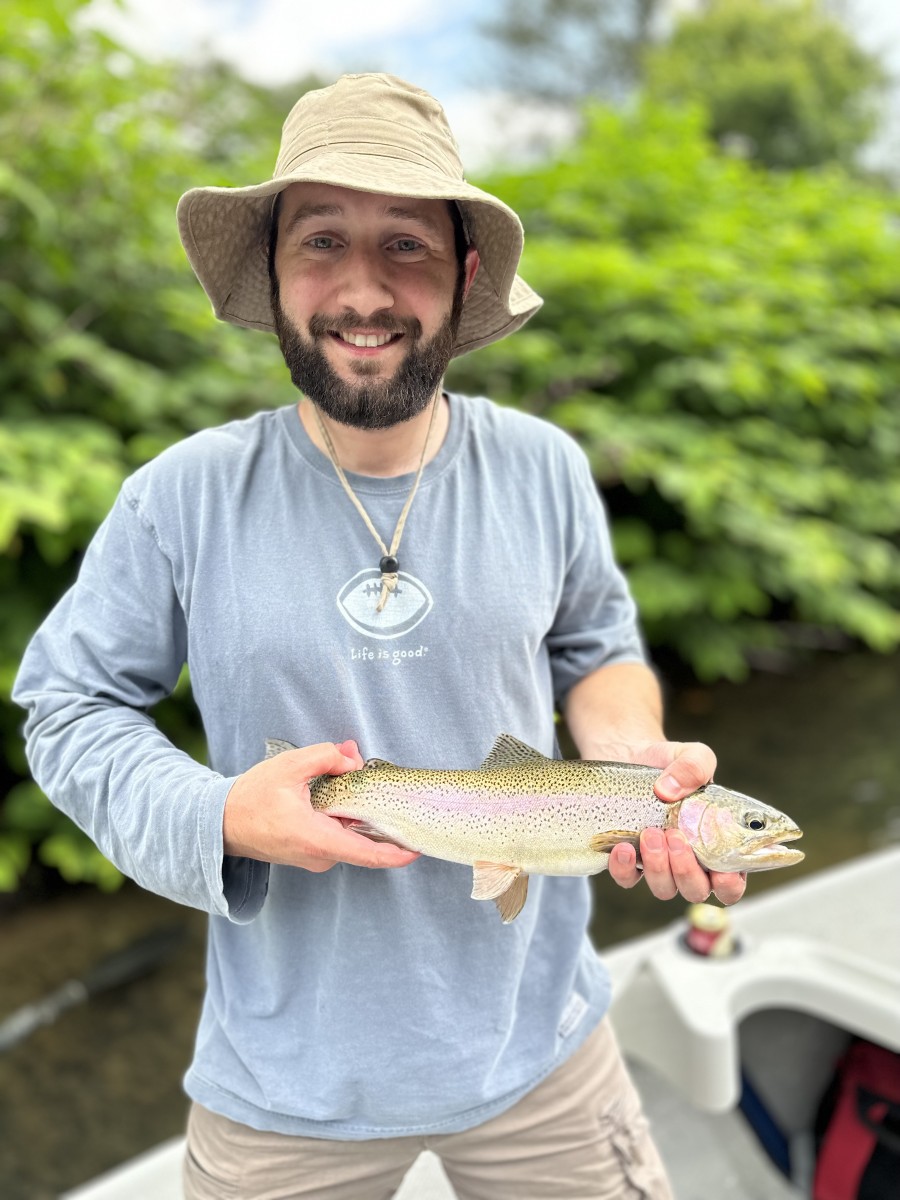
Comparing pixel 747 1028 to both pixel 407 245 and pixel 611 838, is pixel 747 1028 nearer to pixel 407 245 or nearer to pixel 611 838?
pixel 611 838

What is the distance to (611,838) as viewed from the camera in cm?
145

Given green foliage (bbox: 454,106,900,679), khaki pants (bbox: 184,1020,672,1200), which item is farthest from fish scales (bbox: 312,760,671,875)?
green foliage (bbox: 454,106,900,679)

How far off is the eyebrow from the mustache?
147 millimetres

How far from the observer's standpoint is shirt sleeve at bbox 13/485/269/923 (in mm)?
1456

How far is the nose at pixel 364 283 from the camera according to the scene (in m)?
1.54

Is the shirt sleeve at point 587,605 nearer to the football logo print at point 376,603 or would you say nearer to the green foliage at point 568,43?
the football logo print at point 376,603

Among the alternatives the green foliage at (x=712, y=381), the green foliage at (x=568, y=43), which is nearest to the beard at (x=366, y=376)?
the green foliage at (x=712, y=381)

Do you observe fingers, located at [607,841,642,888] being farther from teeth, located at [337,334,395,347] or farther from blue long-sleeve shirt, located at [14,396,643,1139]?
teeth, located at [337,334,395,347]

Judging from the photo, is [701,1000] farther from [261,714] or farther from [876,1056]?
[261,714]

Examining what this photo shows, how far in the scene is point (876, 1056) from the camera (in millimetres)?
2848

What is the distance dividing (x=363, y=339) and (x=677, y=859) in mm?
907

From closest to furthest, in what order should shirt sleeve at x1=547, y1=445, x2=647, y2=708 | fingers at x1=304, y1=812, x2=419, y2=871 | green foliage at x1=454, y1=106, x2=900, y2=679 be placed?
fingers at x1=304, y1=812, x2=419, y2=871 < shirt sleeve at x1=547, y1=445, x2=647, y2=708 < green foliage at x1=454, y1=106, x2=900, y2=679

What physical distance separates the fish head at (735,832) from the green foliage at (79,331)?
3601 millimetres

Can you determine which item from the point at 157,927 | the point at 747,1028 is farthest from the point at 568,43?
the point at 747,1028
